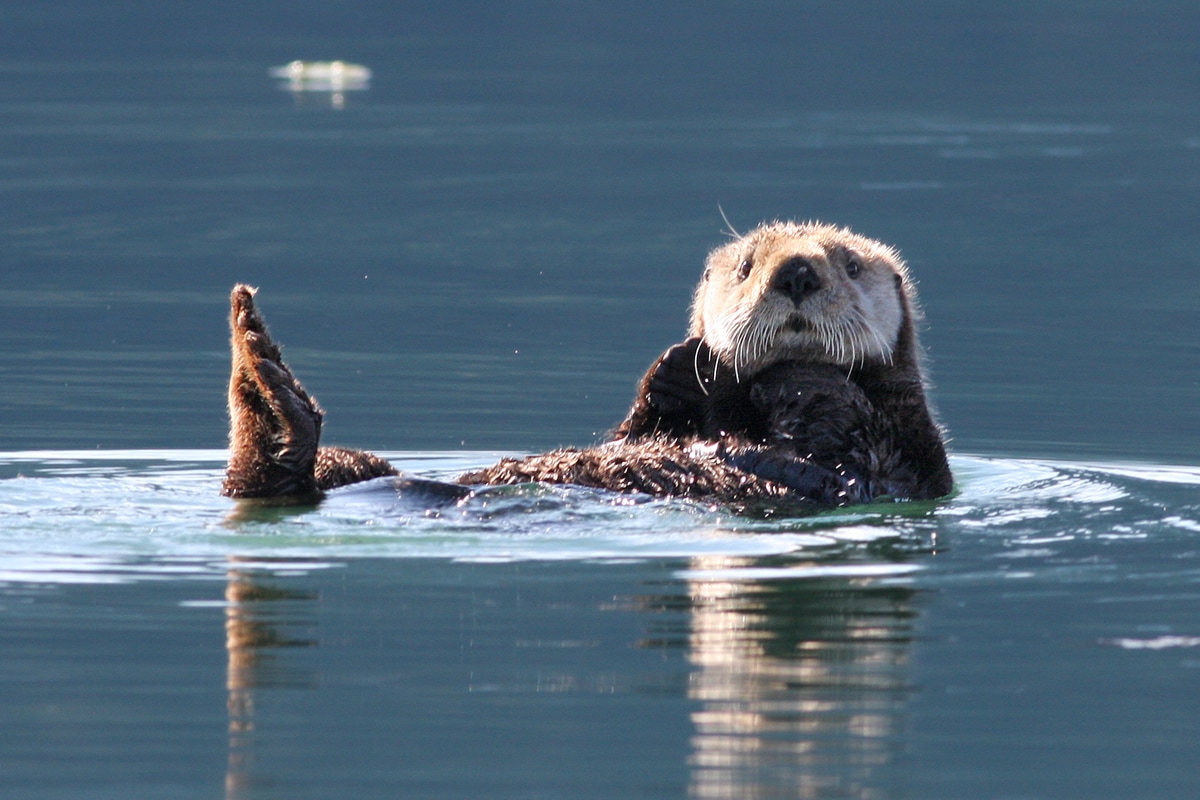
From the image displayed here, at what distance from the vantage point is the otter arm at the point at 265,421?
18.2ft

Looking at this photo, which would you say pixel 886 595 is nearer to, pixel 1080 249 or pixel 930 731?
pixel 930 731

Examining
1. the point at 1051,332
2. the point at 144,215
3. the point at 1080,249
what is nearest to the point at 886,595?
the point at 1051,332

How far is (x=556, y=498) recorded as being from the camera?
5.63 m

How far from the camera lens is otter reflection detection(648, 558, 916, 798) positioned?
136 inches

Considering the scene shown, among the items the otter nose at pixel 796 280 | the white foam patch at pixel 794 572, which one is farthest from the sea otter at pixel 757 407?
the white foam patch at pixel 794 572

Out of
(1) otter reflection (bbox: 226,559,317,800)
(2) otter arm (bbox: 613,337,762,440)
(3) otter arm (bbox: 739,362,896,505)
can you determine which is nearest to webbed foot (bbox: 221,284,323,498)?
(1) otter reflection (bbox: 226,559,317,800)

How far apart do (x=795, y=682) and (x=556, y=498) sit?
1738mm

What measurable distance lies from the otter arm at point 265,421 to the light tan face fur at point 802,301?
1.38m

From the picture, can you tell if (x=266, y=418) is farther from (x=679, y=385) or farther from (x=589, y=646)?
(x=589, y=646)

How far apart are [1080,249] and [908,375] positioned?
9.08 meters

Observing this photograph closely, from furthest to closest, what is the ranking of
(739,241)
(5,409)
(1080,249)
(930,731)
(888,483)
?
(1080,249)
(5,409)
(739,241)
(888,483)
(930,731)

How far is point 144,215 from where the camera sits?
16.4 meters

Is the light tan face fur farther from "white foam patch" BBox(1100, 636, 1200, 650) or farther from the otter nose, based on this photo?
"white foam patch" BBox(1100, 636, 1200, 650)

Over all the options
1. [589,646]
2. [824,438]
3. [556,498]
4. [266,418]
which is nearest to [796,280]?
[824,438]
